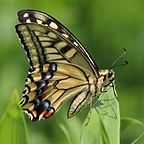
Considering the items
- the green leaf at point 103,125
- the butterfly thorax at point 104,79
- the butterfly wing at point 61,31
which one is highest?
the butterfly wing at point 61,31

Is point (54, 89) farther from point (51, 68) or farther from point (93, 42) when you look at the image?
point (93, 42)

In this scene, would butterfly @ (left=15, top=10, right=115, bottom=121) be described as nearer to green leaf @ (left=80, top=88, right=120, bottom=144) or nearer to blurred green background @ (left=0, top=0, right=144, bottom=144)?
green leaf @ (left=80, top=88, right=120, bottom=144)

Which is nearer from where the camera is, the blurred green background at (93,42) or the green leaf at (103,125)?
the green leaf at (103,125)

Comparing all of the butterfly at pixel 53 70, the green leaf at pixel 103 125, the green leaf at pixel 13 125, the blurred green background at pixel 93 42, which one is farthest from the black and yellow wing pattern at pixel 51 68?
the green leaf at pixel 13 125

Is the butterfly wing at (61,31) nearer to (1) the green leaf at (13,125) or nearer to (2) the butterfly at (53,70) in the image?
(2) the butterfly at (53,70)

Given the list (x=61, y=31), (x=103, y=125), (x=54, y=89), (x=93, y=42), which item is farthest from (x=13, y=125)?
(x=93, y=42)

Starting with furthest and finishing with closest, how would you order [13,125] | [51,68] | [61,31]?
[51,68]
[61,31]
[13,125]
